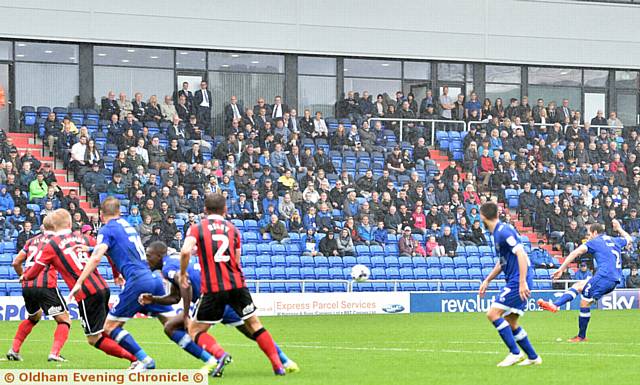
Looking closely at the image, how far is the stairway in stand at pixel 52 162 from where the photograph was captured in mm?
31953

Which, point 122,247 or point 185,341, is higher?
point 122,247

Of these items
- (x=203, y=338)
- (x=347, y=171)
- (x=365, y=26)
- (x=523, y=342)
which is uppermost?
(x=365, y=26)

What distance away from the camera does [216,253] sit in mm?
12242

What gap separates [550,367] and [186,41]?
82.4 ft

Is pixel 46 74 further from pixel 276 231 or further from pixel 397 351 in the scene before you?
pixel 397 351

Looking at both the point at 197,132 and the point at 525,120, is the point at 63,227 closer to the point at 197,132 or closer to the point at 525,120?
the point at 197,132

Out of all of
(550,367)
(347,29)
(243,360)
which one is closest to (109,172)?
(347,29)

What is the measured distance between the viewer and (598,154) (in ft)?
129

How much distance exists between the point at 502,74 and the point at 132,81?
41.6 ft

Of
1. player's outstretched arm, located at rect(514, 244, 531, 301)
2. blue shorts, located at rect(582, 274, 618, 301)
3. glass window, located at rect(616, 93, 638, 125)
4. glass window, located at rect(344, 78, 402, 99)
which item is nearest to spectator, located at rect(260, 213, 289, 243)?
glass window, located at rect(344, 78, 402, 99)

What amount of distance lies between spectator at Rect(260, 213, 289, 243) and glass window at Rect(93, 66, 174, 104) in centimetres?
720

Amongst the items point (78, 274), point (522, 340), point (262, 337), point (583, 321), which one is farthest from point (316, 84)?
point (262, 337)

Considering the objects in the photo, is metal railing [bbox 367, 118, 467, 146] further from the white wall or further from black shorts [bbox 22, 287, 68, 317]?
black shorts [bbox 22, 287, 68, 317]

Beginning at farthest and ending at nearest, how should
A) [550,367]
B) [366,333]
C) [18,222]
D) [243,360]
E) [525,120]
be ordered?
1. [525,120]
2. [18,222]
3. [366,333]
4. [243,360]
5. [550,367]
